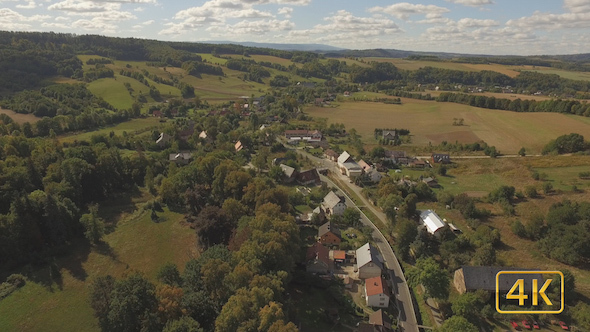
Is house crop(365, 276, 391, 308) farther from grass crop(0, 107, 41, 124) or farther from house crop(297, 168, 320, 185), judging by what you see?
grass crop(0, 107, 41, 124)

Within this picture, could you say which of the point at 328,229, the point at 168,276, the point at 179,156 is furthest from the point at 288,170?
the point at 168,276

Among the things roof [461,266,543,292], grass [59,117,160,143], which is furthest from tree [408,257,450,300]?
grass [59,117,160,143]

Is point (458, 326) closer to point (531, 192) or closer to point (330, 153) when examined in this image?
point (531, 192)

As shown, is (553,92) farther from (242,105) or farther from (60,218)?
(60,218)

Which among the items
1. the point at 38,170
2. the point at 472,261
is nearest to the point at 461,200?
the point at 472,261

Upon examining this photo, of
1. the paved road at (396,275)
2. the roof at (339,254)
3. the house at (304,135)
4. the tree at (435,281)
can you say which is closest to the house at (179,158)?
the house at (304,135)

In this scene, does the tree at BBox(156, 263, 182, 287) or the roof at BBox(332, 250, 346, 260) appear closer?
the tree at BBox(156, 263, 182, 287)

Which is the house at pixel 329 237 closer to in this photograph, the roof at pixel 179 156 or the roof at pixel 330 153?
the roof at pixel 330 153
